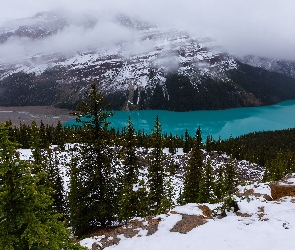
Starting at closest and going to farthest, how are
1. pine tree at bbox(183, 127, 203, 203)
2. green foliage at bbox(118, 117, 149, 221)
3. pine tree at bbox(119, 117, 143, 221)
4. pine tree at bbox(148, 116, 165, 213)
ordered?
green foliage at bbox(118, 117, 149, 221) < pine tree at bbox(119, 117, 143, 221) < pine tree at bbox(148, 116, 165, 213) < pine tree at bbox(183, 127, 203, 203)

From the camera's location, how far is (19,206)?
25.8 feet

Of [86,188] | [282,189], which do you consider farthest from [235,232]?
[86,188]

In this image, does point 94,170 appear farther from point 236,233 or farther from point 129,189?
point 236,233

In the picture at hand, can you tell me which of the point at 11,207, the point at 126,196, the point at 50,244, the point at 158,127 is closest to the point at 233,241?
the point at 50,244

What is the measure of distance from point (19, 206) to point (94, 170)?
12374mm

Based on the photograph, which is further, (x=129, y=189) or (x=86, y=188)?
(x=129, y=189)

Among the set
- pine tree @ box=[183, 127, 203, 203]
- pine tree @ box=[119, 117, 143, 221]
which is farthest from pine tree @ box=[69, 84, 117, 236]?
pine tree @ box=[183, 127, 203, 203]

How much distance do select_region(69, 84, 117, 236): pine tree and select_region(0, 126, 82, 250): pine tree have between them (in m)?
11.2

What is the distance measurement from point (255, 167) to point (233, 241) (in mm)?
87626

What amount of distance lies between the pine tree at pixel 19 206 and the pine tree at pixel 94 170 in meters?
11.2

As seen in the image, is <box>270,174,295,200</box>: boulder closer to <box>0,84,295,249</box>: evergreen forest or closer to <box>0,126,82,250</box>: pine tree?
<box>0,84,295,249</box>: evergreen forest

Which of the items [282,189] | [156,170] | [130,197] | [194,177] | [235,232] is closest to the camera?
[235,232]

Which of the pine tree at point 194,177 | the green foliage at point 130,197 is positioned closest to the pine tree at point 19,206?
the green foliage at point 130,197

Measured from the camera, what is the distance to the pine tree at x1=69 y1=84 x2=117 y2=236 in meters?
19.5
